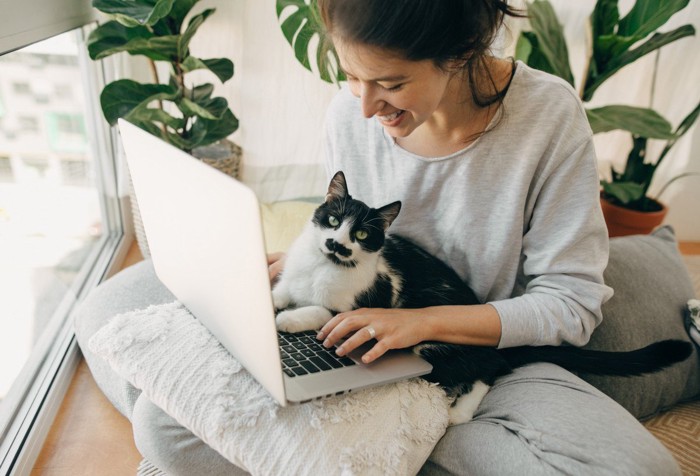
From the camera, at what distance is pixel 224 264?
0.72 m

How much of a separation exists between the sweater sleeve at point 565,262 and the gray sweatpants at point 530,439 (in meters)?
0.09

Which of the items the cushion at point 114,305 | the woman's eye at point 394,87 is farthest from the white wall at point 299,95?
the woman's eye at point 394,87

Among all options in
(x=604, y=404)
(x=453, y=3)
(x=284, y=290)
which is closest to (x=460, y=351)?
(x=604, y=404)

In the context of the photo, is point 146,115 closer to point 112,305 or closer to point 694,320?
point 112,305

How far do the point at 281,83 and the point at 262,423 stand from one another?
1431mm

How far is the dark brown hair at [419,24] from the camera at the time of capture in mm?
771

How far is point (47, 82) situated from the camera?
162 centimetres

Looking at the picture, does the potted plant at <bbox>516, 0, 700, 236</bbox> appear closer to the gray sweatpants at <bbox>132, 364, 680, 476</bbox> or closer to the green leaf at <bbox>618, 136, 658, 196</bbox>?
the green leaf at <bbox>618, 136, 658, 196</bbox>

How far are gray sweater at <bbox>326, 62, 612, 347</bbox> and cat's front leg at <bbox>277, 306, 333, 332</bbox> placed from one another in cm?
31

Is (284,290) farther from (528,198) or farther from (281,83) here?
(281,83)

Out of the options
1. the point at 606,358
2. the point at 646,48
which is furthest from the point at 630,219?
→ the point at 606,358

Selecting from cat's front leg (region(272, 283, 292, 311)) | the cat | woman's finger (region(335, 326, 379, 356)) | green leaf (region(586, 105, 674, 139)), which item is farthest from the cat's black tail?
green leaf (region(586, 105, 674, 139))

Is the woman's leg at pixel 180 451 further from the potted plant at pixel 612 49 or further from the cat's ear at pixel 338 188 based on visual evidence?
the potted plant at pixel 612 49

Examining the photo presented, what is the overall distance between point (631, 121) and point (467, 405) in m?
1.34
